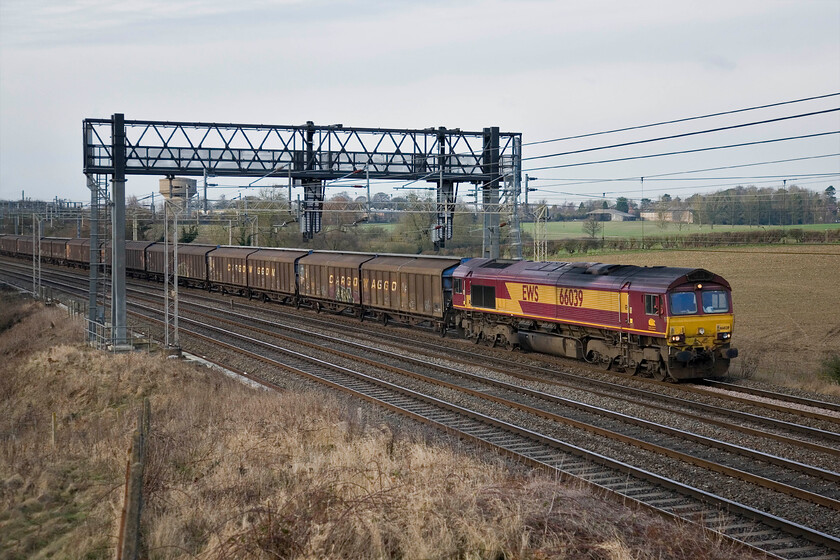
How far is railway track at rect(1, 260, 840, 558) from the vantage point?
9930 millimetres

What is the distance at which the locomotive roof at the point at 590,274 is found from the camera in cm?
1984

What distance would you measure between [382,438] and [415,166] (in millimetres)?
20701

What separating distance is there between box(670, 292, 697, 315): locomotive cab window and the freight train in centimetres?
3

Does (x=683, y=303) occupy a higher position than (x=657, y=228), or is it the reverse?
(x=657, y=228)

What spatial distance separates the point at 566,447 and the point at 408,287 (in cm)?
1792

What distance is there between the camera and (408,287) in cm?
3138

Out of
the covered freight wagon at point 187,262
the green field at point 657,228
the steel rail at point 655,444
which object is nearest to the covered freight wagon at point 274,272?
the covered freight wagon at point 187,262

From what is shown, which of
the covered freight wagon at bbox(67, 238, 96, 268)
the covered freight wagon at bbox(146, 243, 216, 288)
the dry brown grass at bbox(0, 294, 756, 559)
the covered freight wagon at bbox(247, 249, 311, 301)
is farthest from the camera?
the covered freight wagon at bbox(67, 238, 96, 268)

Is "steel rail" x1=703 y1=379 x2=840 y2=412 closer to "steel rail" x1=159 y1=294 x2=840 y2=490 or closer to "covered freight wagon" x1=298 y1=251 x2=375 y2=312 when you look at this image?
"steel rail" x1=159 y1=294 x2=840 y2=490

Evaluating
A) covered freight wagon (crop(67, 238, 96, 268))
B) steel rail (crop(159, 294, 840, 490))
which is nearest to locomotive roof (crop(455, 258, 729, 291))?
steel rail (crop(159, 294, 840, 490))

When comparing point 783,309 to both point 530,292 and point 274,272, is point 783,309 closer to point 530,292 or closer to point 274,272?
point 530,292

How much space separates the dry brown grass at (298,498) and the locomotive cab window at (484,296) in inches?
387

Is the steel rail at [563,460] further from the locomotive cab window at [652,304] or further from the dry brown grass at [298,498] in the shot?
the locomotive cab window at [652,304]

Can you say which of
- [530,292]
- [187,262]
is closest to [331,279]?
[530,292]
